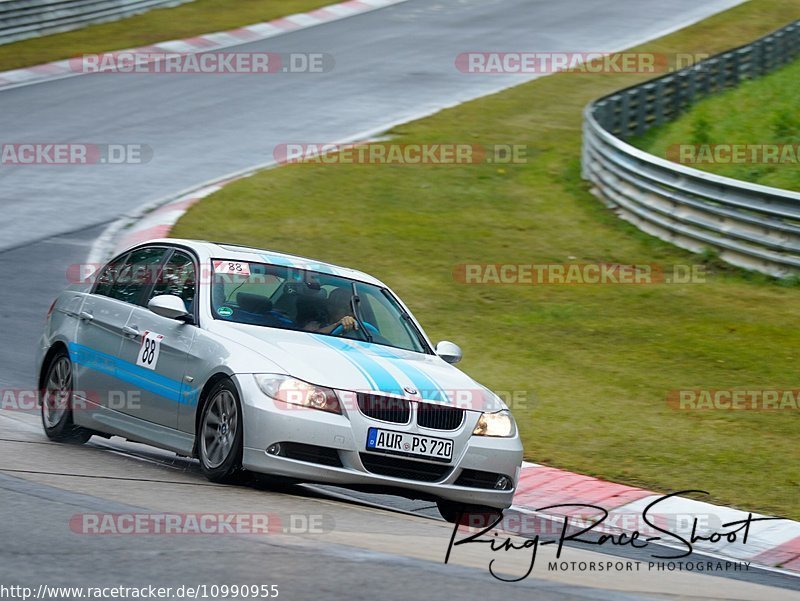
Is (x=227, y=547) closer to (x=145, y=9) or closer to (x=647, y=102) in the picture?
(x=647, y=102)

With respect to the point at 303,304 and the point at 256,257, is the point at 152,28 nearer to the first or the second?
the point at 256,257

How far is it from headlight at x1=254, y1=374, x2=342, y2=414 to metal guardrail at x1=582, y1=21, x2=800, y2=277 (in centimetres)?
1018

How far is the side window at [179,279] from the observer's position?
28.9ft

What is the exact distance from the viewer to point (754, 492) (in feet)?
30.5

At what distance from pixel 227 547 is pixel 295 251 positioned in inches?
474

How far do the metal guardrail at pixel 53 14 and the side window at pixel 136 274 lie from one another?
79.1 ft

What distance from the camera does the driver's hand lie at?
8774 mm

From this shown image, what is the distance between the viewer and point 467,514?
331 inches

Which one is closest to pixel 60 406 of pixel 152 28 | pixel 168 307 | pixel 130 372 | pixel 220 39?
pixel 130 372

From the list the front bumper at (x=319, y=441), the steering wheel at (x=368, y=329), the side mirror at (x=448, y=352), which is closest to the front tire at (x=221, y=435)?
the front bumper at (x=319, y=441)

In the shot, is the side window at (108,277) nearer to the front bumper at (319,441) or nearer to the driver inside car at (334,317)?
the driver inside car at (334,317)

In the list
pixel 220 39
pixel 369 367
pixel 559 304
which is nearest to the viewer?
pixel 369 367

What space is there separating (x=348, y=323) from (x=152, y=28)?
28.5 metres

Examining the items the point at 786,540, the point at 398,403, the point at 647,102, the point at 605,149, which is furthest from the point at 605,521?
the point at 647,102
